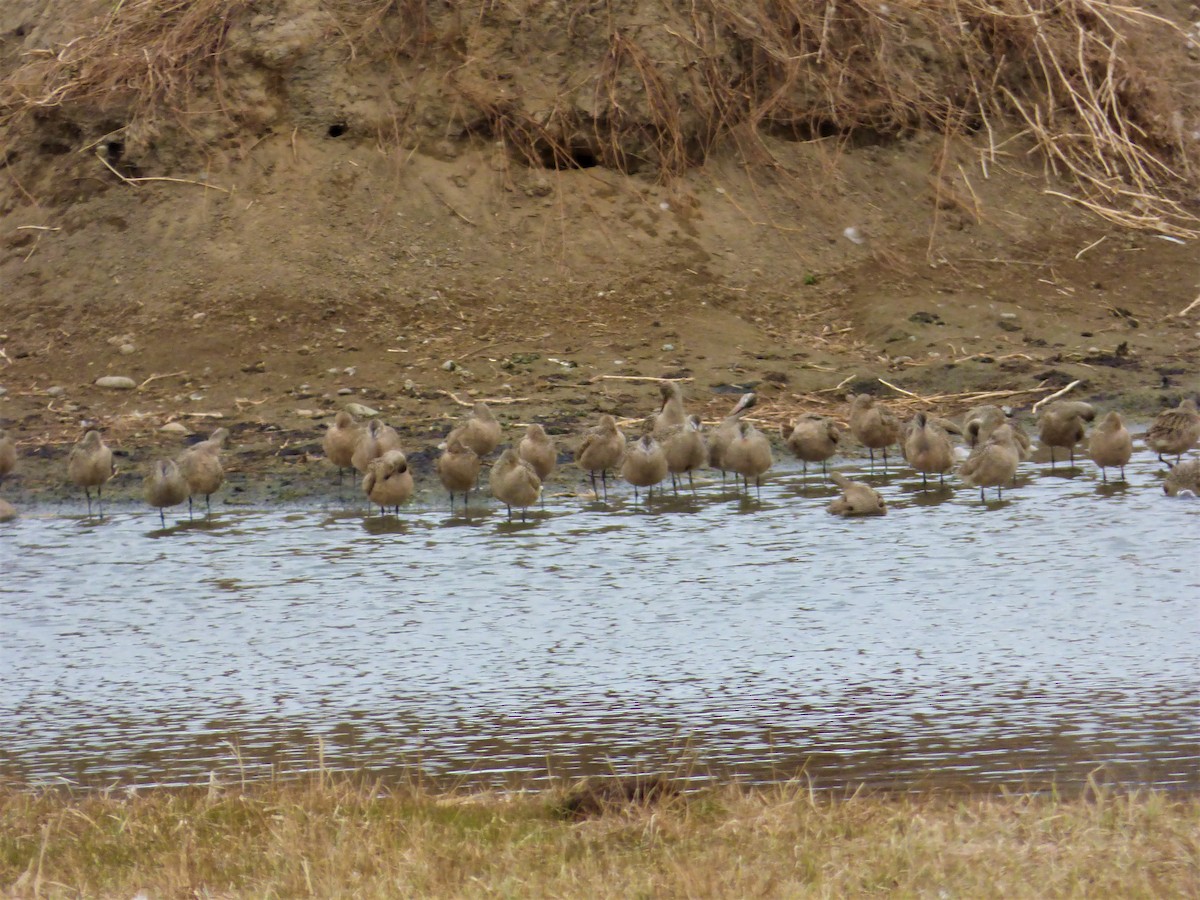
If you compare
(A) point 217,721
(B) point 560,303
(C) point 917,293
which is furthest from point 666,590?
(C) point 917,293

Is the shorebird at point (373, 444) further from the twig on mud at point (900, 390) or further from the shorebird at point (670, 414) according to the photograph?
the twig on mud at point (900, 390)

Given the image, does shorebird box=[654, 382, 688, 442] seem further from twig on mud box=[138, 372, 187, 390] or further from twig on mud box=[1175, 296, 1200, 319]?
twig on mud box=[1175, 296, 1200, 319]

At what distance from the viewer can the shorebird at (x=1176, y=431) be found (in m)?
11.2

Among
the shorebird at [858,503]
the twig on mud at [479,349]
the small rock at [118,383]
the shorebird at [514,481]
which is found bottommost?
the shorebird at [858,503]

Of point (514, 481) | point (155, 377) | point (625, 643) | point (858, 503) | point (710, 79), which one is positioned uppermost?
point (710, 79)

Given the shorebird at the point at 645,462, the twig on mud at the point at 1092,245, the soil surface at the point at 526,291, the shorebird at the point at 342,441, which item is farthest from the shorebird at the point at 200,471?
the twig on mud at the point at 1092,245

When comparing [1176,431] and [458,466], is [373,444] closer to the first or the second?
[458,466]

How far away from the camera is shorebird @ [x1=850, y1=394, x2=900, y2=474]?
11.6 metres

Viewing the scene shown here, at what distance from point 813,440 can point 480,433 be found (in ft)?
6.98

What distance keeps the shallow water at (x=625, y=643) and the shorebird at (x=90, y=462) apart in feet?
1.52

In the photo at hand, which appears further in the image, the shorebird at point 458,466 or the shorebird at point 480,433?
the shorebird at point 480,433

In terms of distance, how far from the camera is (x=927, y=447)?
11.0 m

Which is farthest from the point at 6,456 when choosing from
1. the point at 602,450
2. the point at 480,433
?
the point at 602,450

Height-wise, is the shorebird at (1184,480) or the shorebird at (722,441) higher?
the shorebird at (722,441)
